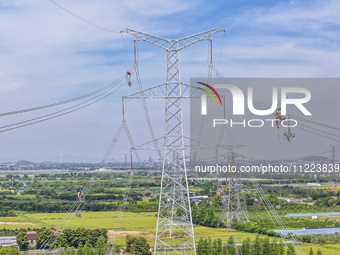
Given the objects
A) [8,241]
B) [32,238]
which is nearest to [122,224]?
[32,238]

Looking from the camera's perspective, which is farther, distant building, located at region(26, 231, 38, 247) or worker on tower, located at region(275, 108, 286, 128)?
distant building, located at region(26, 231, 38, 247)

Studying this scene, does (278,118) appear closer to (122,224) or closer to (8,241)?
(8,241)

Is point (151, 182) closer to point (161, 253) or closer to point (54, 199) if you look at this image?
point (54, 199)

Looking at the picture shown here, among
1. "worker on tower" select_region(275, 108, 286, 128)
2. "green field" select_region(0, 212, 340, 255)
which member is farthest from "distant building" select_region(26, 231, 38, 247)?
"worker on tower" select_region(275, 108, 286, 128)

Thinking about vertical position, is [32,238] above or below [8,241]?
above

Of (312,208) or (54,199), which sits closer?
(312,208)

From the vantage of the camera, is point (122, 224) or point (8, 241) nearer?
point (8, 241)

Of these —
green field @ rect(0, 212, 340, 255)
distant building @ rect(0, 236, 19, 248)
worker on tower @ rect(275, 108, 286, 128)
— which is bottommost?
distant building @ rect(0, 236, 19, 248)

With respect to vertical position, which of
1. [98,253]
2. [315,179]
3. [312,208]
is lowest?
[98,253]

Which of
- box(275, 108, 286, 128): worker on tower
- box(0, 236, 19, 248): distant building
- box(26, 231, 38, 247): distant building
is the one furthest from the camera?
box(26, 231, 38, 247): distant building

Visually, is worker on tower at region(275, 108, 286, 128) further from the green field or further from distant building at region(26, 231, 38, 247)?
distant building at region(26, 231, 38, 247)

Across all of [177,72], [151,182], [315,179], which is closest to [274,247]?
[177,72]
